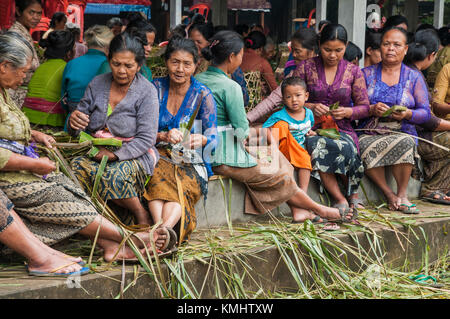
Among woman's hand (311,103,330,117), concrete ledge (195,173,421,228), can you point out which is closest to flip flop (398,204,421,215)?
concrete ledge (195,173,421,228)

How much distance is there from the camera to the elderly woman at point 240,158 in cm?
477

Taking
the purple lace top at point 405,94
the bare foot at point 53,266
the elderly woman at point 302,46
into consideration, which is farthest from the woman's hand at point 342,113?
the bare foot at point 53,266

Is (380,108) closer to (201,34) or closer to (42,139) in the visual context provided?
(201,34)

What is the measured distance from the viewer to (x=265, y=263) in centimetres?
424

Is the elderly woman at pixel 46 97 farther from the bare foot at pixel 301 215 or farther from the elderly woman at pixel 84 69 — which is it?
the bare foot at pixel 301 215

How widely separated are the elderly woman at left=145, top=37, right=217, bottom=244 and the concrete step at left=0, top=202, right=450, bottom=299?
35 centimetres

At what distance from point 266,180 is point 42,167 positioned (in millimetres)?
1855

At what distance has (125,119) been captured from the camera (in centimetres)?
432

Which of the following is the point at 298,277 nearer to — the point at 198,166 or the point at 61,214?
the point at 198,166

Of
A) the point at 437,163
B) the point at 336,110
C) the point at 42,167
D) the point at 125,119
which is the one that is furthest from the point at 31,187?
the point at 437,163

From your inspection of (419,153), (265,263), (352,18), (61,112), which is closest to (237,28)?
(352,18)

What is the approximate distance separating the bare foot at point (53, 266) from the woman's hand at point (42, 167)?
49cm

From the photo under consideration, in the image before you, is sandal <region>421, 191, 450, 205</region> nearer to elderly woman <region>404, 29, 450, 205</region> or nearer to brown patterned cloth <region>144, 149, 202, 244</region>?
elderly woman <region>404, 29, 450, 205</region>

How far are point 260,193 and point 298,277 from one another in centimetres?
100
